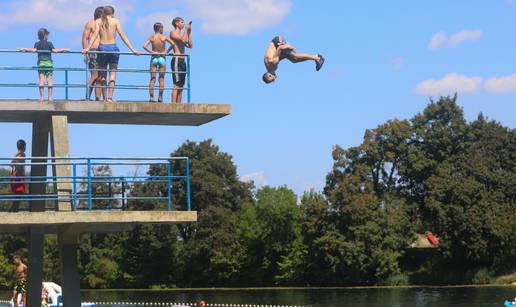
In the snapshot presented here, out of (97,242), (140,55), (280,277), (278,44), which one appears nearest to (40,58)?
(140,55)

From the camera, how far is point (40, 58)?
23516mm

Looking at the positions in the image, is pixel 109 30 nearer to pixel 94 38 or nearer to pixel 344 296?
pixel 94 38

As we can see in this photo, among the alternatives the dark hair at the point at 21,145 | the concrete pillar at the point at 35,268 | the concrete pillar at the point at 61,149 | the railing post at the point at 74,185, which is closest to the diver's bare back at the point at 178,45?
the concrete pillar at the point at 61,149

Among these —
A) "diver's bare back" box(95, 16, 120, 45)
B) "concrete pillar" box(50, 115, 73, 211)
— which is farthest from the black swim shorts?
"concrete pillar" box(50, 115, 73, 211)

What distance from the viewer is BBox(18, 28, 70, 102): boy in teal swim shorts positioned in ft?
76.5

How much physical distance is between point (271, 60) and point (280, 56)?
0.30m

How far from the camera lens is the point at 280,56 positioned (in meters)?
23.5

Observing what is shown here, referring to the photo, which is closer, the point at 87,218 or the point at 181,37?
the point at 87,218

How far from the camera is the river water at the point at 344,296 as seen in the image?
60.3 meters

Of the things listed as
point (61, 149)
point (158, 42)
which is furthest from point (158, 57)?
point (61, 149)

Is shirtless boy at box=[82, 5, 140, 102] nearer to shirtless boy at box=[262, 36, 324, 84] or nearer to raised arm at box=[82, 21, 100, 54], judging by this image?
raised arm at box=[82, 21, 100, 54]

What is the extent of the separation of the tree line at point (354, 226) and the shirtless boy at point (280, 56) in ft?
174

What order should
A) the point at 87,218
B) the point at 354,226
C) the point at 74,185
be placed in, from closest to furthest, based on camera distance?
the point at 87,218
the point at 74,185
the point at 354,226

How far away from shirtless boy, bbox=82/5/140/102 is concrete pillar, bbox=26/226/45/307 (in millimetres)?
4396
